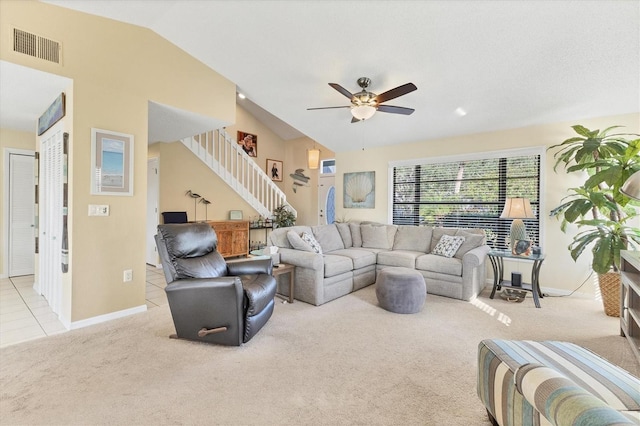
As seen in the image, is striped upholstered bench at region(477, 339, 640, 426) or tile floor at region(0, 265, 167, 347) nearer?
striped upholstered bench at region(477, 339, 640, 426)

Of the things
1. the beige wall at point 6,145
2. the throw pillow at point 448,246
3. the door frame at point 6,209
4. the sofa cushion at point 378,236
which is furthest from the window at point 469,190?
the door frame at point 6,209

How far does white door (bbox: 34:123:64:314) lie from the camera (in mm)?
3182

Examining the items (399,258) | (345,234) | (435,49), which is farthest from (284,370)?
(435,49)

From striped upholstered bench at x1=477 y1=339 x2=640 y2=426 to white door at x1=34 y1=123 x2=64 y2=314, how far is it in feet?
13.1

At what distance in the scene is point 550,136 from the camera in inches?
164

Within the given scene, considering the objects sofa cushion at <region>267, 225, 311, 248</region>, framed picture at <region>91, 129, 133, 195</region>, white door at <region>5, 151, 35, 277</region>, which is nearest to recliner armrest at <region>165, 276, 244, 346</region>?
framed picture at <region>91, 129, 133, 195</region>

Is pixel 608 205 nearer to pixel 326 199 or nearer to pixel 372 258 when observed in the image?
pixel 372 258

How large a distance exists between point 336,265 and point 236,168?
406 centimetres

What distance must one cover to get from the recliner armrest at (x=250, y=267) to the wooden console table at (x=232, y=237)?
300 cm

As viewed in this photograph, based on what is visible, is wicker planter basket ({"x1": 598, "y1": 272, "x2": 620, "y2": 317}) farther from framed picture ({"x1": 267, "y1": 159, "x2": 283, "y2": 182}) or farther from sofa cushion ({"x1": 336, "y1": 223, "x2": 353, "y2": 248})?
framed picture ({"x1": 267, "y1": 159, "x2": 283, "y2": 182})

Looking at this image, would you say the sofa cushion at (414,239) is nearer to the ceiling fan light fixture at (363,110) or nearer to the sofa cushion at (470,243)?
the sofa cushion at (470,243)

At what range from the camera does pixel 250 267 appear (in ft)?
10.4

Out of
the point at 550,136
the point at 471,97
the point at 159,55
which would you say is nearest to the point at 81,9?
the point at 159,55

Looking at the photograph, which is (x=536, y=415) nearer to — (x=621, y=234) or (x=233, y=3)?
(x=621, y=234)
